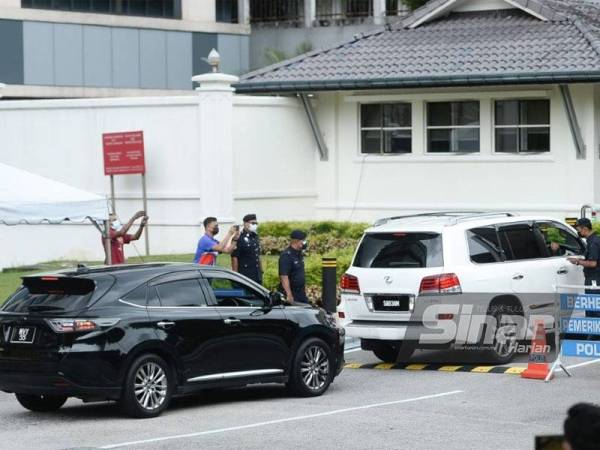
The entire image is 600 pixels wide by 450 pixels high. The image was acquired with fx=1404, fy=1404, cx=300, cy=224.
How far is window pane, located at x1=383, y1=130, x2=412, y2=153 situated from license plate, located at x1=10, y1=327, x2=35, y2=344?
1811cm

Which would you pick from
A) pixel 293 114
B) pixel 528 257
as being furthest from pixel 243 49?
pixel 528 257

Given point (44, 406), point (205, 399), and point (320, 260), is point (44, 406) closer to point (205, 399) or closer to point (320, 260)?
point (205, 399)

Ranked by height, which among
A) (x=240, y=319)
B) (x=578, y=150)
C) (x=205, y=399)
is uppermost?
(x=578, y=150)

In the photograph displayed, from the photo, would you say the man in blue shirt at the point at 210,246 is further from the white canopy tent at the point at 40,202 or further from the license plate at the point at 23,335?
the license plate at the point at 23,335

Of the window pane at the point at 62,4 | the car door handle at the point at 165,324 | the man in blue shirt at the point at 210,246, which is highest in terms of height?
the window pane at the point at 62,4

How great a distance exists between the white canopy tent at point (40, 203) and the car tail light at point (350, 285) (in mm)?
4422

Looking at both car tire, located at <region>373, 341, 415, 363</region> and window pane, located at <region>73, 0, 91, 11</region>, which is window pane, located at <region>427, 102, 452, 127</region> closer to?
car tire, located at <region>373, 341, 415, 363</region>

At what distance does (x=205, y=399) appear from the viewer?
15078 millimetres

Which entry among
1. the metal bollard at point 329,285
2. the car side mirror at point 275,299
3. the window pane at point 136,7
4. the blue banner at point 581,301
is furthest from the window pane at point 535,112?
the window pane at point 136,7

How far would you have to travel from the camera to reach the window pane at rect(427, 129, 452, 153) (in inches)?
1187

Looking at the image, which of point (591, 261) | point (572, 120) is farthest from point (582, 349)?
point (572, 120)

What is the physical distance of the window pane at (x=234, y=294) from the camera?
1457 cm

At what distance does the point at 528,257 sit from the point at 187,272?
16.8 ft

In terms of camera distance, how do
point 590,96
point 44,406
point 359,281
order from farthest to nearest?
1. point 590,96
2. point 359,281
3. point 44,406
